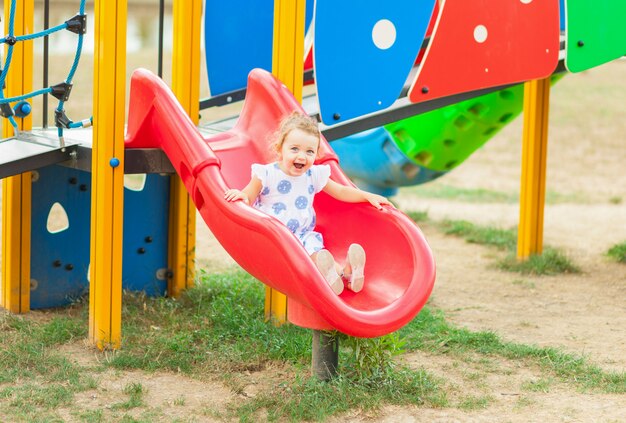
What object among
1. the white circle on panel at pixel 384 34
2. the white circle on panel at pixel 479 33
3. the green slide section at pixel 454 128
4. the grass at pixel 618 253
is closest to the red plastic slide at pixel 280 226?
the white circle on panel at pixel 384 34

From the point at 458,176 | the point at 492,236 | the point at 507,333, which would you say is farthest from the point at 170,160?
the point at 458,176

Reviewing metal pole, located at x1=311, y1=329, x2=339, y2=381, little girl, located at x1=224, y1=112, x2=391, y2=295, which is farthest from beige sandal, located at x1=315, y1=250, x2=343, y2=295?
metal pole, located at x1=311, y1=329, x2=339, y2=381

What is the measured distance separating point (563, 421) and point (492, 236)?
410 centimetres

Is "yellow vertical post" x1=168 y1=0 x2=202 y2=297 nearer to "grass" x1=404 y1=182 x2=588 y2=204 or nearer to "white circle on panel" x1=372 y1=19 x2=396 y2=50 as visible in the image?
"white circle on panel" x1=372 y1=19 x2=396 y2=50

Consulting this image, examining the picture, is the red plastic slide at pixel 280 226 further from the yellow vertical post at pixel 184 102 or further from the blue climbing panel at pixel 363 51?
the yellow vertical post at pixel 184 102

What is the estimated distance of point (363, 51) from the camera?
5363 millimetres

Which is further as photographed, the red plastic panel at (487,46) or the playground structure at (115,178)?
the red plastic panel at (487,46)

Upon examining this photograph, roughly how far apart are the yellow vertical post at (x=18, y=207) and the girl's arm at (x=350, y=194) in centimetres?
176

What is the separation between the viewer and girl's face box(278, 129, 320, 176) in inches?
173

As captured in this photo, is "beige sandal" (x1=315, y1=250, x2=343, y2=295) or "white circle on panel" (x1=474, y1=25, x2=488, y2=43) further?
"white circle on panel" (x1=474, y1=25, x2=488, y2=43)

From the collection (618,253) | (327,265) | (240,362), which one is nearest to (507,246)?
(618,253)

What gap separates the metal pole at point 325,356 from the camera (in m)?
4.27

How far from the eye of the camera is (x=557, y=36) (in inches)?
232

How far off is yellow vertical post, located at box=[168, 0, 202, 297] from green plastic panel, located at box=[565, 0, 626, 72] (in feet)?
7.05
